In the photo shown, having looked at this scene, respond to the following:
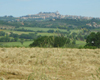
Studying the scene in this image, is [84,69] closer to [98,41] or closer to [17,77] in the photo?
[17,77]

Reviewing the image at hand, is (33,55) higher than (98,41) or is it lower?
higher

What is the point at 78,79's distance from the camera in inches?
143

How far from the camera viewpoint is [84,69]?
14.5 ft

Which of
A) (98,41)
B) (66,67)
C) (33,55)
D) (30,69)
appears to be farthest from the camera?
(98,41)

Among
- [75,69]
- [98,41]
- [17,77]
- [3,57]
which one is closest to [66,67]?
[75,69]

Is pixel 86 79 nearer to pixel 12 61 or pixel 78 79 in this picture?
pixel 78 79

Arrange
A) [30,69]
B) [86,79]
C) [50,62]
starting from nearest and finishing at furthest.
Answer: [86,79]
[30,69]
[50,62]

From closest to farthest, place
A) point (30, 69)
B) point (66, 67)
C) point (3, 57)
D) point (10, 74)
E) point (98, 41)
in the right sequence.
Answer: point (10, 74)
point (30, 69)
point (66, 67)
point (3, 57)
point (98, 41)

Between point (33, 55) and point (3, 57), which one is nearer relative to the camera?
point (3, 57)

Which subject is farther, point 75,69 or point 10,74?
point 75,69

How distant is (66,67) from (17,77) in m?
1.48

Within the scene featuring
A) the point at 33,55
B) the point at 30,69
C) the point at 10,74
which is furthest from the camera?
the point at 33,55

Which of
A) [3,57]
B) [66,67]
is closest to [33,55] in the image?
[3,57]

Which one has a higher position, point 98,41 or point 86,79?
point 86,79
